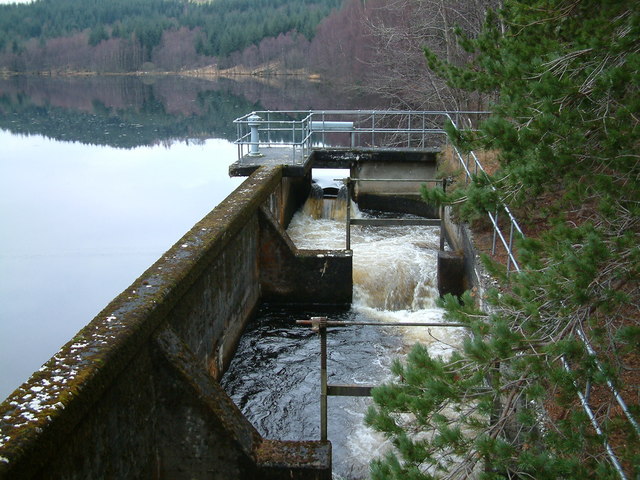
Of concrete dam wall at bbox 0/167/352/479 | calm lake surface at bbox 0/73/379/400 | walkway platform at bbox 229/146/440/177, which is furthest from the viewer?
calm lake surface at bbox 0/73/379/400

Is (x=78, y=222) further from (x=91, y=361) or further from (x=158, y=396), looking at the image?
(x=91, y=361)

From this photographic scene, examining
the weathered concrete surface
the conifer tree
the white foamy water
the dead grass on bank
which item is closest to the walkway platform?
the dead grass on bank

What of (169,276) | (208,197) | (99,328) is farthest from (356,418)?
(208,197)

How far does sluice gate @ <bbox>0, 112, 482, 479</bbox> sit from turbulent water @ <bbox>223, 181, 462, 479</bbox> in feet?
1.78

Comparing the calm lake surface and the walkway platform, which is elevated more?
the walkway platform

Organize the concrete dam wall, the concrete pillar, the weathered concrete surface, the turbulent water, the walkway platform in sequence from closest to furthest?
1. the concrete dam wall
2. the turbulent water
3. the concrete pillar
4. the weathered concrete surface
5. the walkway platform

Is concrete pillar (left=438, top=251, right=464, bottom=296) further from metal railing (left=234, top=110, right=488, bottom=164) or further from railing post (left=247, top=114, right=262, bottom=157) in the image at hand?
railing post (left=247, top=114, right=262, bottom=157)

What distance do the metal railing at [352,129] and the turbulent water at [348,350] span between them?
2934 millimetres

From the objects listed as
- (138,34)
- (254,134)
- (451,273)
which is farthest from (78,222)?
(138,34)

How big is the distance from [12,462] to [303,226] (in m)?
13.6

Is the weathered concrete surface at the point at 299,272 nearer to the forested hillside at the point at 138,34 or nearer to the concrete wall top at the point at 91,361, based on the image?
the concrete wall top at the point at 91,361

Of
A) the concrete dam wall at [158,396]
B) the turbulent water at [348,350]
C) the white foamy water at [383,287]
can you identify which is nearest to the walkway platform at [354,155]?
the white foamy water at [383,287]

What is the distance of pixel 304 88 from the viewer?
65.5 metres

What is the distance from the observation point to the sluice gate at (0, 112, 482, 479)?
4.99 metres
